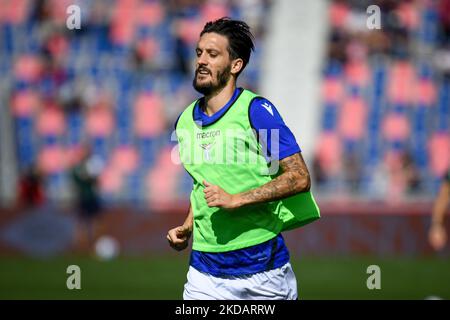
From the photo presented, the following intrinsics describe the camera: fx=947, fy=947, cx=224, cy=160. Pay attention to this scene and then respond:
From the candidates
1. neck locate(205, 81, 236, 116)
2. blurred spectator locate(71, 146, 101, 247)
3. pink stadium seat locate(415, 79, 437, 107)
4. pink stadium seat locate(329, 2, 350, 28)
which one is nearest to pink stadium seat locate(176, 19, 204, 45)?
pink stadium seat locate(329, 2, 350, 28)

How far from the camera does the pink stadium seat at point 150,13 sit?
2467cm

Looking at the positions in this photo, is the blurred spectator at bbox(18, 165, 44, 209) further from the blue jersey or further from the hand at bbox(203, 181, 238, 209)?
the hand at bbox(203, 181, 238, 209)

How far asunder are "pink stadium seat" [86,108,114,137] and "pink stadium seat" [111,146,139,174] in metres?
0.70

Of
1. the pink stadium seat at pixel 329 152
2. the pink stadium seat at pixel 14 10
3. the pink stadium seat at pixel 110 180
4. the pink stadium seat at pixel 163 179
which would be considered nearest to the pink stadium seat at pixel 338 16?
the pink stadium seat at pixel 329 152

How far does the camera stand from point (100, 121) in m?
23.3

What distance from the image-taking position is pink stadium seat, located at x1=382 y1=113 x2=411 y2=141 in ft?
74.8

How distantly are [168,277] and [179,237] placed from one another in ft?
31.9

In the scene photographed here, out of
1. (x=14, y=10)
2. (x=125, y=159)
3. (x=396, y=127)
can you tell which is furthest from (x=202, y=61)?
(x=14, y=10)

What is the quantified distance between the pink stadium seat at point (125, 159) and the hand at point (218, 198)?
17.3 metres

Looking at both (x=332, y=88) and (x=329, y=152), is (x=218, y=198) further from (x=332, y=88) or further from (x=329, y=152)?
(x=332, y=88)

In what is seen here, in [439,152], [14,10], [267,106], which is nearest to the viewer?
[267,106]

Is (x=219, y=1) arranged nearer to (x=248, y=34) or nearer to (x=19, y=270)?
(x=19, y=270)

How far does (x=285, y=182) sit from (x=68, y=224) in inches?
600
